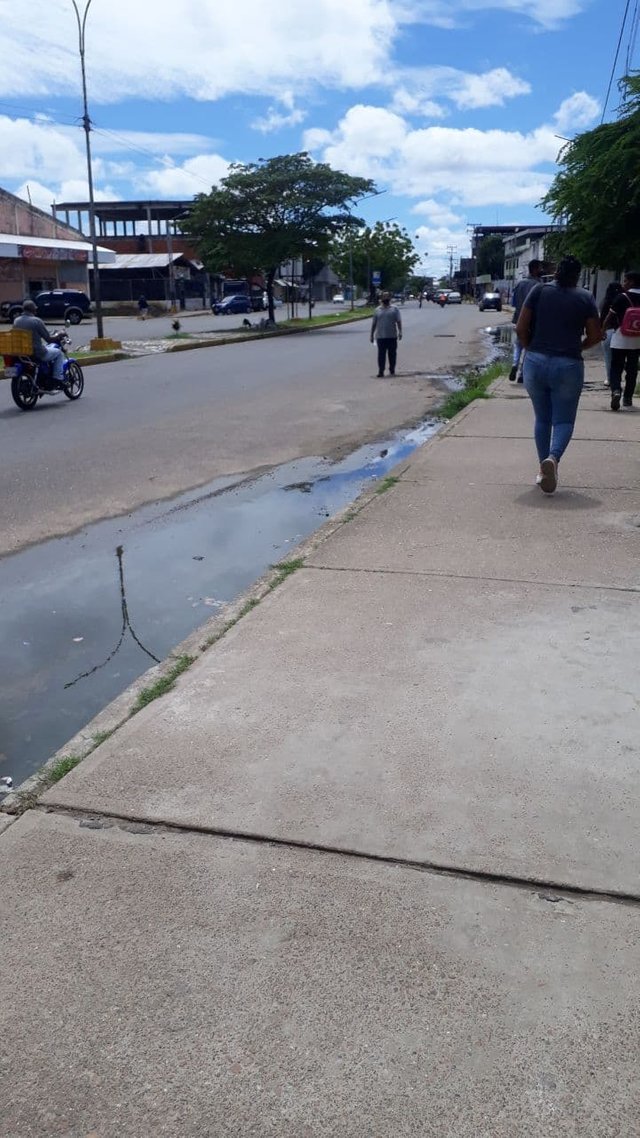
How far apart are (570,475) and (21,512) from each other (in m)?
4.79

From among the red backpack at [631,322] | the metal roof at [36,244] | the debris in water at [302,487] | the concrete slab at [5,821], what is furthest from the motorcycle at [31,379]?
the metal roof at [36,244]

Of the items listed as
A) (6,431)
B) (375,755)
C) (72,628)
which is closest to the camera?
(375,755)

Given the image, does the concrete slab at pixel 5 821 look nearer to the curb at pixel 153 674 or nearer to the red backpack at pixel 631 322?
the curb at pixel 153 674

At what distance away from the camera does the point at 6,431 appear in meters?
12.9

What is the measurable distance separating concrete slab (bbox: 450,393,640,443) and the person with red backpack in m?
0.52

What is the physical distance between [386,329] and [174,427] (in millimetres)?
7354

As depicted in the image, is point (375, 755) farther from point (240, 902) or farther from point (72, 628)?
point (72, 628)

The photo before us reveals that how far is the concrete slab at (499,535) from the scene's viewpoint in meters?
5.84

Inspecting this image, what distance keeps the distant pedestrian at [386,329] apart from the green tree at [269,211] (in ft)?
69.5

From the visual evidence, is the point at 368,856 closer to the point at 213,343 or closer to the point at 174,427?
the point at 174,427

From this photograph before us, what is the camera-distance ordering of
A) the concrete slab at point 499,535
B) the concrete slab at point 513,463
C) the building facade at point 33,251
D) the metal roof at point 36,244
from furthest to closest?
the building facade at point 33,251, the metal roof at point 36,244, the concrete slab at point 513,463, the concrete slab at point 499,535

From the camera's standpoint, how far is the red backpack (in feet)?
39.3

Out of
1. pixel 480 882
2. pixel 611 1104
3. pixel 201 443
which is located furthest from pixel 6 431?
pixel 611 1104

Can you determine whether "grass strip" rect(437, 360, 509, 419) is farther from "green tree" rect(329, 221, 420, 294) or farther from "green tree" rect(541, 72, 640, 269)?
"green tree" rect(329, 221, 420, 294)
